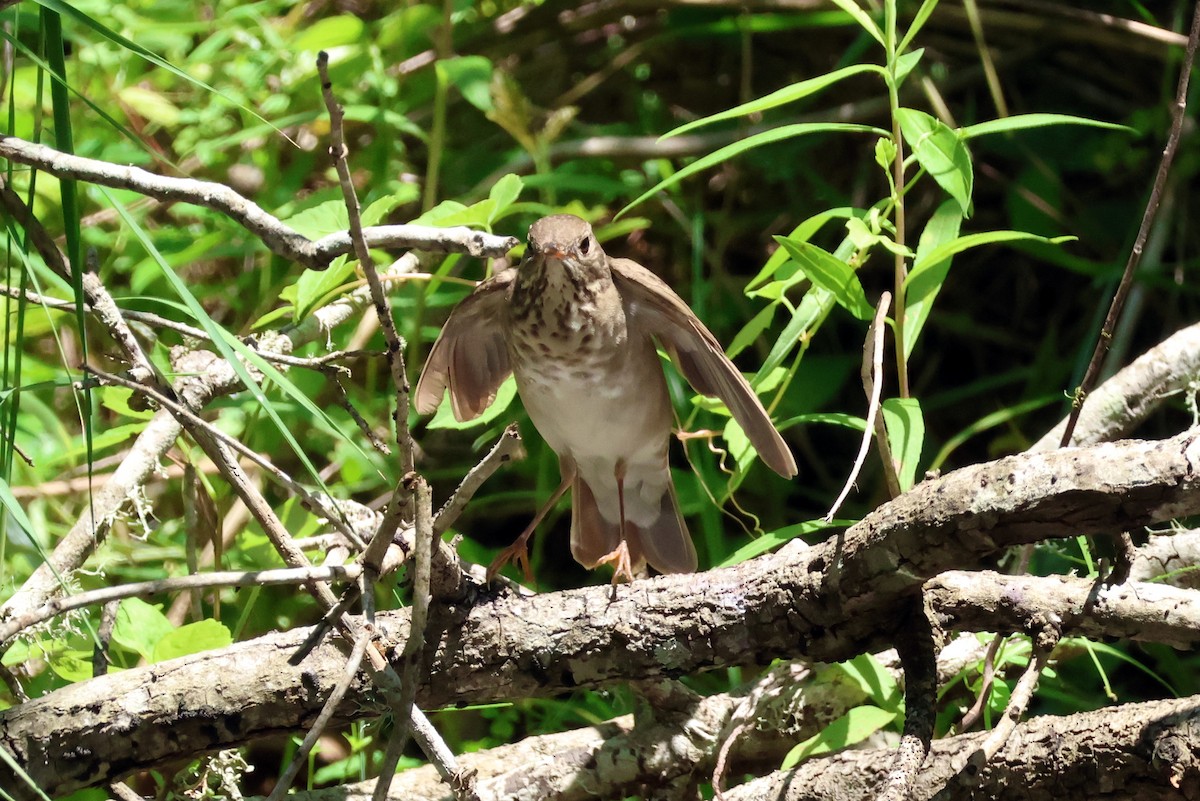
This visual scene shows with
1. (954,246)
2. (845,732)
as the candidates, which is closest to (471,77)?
(954,246)

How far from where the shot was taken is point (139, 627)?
2.32m

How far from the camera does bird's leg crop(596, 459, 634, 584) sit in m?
2.80

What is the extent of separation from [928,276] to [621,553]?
3.33 feet

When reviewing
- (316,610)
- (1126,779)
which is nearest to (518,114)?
(316,610)

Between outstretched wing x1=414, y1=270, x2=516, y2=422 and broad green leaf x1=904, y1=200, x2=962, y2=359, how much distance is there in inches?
37.5

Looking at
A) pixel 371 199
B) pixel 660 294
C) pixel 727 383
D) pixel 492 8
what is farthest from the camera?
pixel 492 8

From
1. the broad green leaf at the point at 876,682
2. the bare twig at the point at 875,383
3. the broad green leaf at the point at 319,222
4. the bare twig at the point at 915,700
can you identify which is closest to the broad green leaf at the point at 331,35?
the broad green leaf at the point at 319,222

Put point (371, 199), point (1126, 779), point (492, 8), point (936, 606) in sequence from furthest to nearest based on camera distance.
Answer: point (492, 8) < point (371, 199) < point (936, 606) < point (1126, 779)

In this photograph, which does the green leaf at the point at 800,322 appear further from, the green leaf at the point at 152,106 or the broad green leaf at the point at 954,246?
the green leaf at the point at 152,106

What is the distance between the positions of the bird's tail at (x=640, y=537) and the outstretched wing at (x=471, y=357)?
0.34 metres

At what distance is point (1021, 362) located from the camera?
3988 mm

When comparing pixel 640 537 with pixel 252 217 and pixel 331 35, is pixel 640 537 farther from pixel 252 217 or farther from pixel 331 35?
pixel 331 35

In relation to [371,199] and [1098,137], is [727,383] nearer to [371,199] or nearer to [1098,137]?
[371,199]

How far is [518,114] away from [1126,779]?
2208 mm
